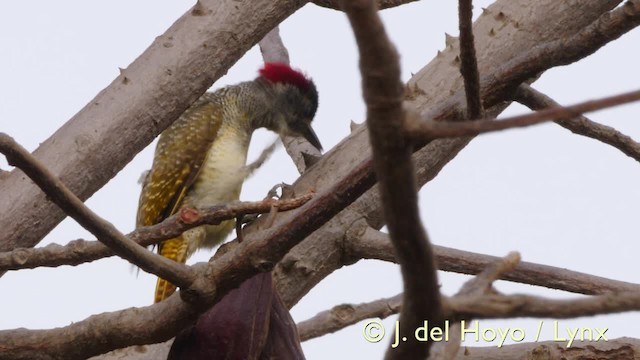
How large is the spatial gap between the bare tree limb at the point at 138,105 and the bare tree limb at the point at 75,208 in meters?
0.85

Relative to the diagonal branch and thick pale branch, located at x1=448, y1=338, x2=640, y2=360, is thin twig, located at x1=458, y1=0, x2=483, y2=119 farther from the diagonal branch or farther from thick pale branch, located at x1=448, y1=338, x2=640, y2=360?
the diagonal branch

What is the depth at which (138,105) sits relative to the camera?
8.84ft

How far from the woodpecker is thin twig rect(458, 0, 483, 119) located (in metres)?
2.48

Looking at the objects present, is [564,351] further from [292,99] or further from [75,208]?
[292,99]

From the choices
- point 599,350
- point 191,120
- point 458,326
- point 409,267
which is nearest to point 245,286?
point 458,326

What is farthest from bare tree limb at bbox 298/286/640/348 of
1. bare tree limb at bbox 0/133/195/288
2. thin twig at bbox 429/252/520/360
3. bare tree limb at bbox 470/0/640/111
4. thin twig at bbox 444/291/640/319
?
bare tree limb at bbox 470/0/640/111

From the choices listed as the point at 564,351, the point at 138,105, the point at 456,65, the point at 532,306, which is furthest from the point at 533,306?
the point at 456,65

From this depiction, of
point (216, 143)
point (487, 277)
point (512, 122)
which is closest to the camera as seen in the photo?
point (512, 122)

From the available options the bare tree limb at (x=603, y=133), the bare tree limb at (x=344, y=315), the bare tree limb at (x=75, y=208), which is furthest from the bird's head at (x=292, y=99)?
the bare tree limb at (x=75, y=208)

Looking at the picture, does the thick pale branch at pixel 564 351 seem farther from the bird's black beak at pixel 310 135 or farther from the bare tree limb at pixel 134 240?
the bird's black beak at pixel 310 135

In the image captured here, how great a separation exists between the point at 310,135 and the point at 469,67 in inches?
121

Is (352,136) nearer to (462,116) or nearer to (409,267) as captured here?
(462,116)

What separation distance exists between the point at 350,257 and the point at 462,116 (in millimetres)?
985

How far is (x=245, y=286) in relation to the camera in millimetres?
1981
